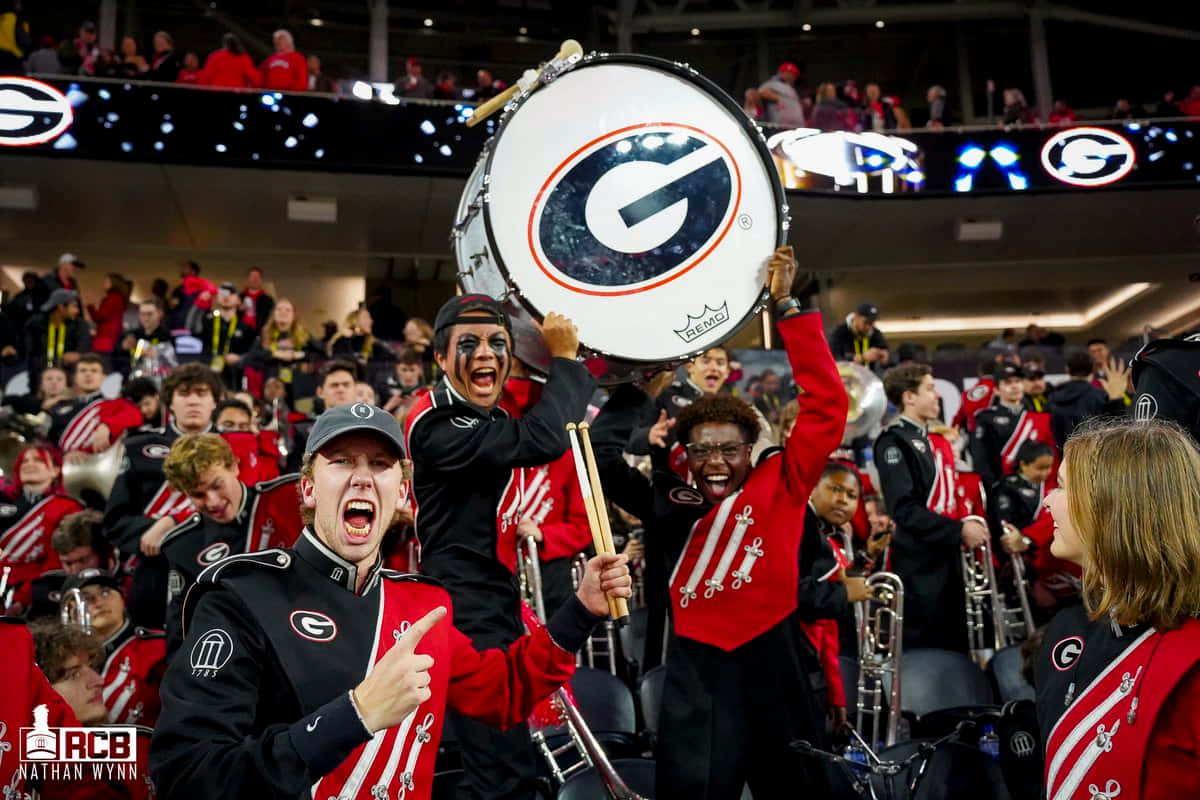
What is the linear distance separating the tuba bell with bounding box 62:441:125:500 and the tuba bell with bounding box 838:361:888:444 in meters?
5.15

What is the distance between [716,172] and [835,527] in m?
3.37

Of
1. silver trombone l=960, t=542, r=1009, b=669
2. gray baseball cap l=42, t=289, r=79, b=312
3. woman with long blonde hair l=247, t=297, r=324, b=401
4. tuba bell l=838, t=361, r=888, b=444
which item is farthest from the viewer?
gray baseball cap l=42, t=289, r=79, b=312

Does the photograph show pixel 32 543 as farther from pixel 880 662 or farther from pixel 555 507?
pixel 880 662

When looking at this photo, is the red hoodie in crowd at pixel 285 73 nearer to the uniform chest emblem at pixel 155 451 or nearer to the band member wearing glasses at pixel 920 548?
the uniform chest emblem at pixel 155 451

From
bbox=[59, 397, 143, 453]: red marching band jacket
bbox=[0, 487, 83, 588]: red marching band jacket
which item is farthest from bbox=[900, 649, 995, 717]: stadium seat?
bbox=[59, 397, 143, 453]: red marching band jacket

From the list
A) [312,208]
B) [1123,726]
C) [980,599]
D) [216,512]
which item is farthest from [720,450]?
[312,208]

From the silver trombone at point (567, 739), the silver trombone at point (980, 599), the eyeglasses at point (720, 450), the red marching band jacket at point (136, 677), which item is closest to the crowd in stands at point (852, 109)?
the silver trombone at point (980, 599)

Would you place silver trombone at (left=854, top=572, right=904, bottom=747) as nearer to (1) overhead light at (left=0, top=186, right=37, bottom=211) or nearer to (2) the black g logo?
(2) the black g logo

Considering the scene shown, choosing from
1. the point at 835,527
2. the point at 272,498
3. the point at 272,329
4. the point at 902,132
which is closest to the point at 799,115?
the point at 902,132

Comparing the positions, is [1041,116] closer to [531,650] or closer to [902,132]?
[902,132]

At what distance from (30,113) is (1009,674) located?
12.1 m

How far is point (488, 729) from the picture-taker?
3.09m

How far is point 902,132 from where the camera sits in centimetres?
1563

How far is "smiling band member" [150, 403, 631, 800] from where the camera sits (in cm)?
192
